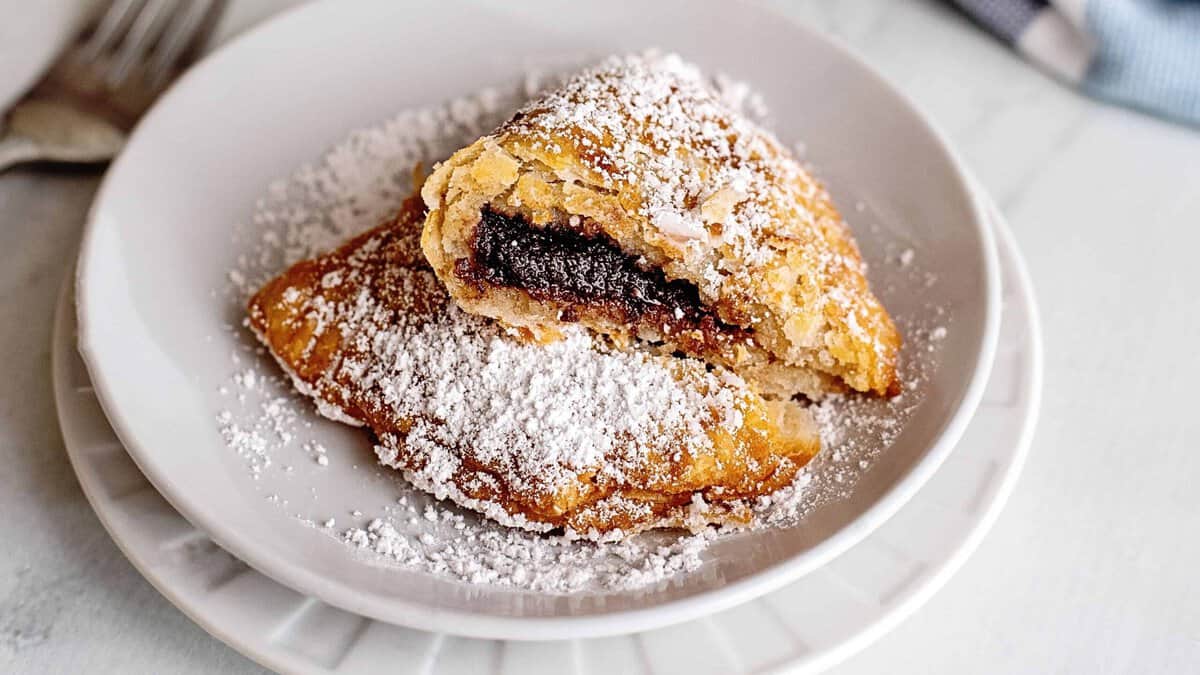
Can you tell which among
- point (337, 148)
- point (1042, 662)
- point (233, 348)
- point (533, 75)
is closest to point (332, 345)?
point (233, 348)

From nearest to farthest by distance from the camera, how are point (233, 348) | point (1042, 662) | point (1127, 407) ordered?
point (1042, 662) < point (233, 348) < point (1127, 407)

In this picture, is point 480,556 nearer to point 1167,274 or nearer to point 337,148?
point 337,148

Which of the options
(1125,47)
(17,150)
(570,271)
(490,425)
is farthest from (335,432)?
(1125,47)

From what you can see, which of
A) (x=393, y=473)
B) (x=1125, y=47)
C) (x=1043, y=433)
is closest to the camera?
(x=393, y=473)

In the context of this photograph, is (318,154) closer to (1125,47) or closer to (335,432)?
(335,432)

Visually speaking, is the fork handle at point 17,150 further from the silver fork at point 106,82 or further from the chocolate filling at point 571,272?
the chocolate filling at point 571,272

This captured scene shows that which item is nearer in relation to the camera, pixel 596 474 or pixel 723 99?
pixel 596 474
